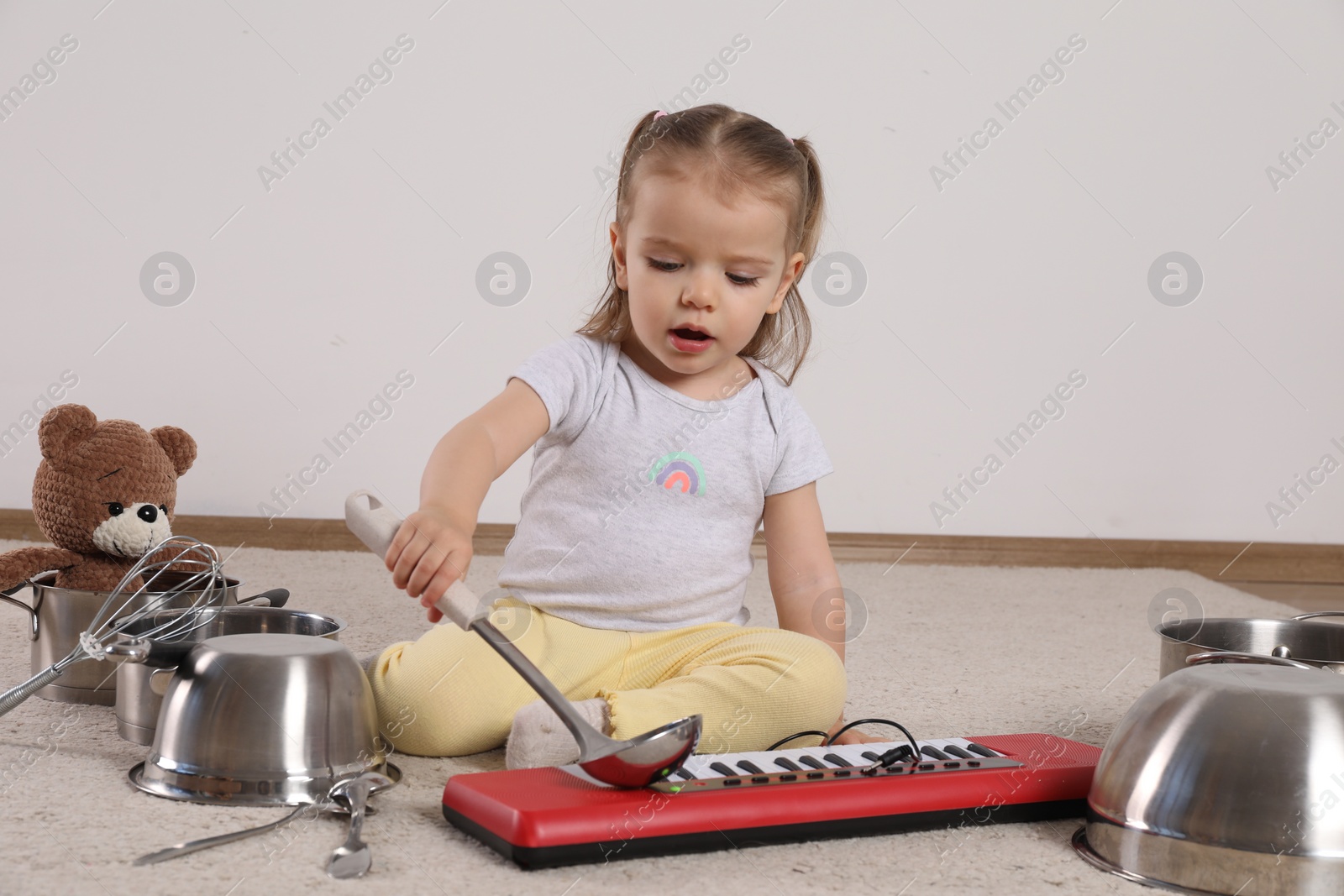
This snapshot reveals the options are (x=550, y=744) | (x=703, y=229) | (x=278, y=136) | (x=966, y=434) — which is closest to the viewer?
(x=550, y=744)

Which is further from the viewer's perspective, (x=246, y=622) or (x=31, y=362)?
(x=31, y=362)

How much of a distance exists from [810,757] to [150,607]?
0.47 metres

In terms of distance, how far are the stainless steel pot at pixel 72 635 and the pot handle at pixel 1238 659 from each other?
69 cm

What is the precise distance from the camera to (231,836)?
0.57 metres

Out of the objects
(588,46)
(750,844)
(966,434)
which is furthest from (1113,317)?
(750,844)

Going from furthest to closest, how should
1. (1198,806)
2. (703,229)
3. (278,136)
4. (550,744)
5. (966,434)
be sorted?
(966,434) < (278,136) < (703,229) < (550,744) < (1198,806)

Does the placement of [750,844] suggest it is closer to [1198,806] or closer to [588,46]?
[1198,806]

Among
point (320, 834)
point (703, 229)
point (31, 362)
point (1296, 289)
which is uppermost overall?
point (1296, 289)

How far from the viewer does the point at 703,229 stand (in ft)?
2.66

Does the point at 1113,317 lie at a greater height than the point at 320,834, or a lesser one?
greater

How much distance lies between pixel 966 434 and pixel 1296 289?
0.57 m

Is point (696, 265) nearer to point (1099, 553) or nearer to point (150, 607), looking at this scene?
point (150, 607)

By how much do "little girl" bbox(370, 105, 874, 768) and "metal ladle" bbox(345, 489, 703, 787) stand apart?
3.6 inches

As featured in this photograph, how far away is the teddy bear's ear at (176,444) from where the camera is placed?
0.99 m
